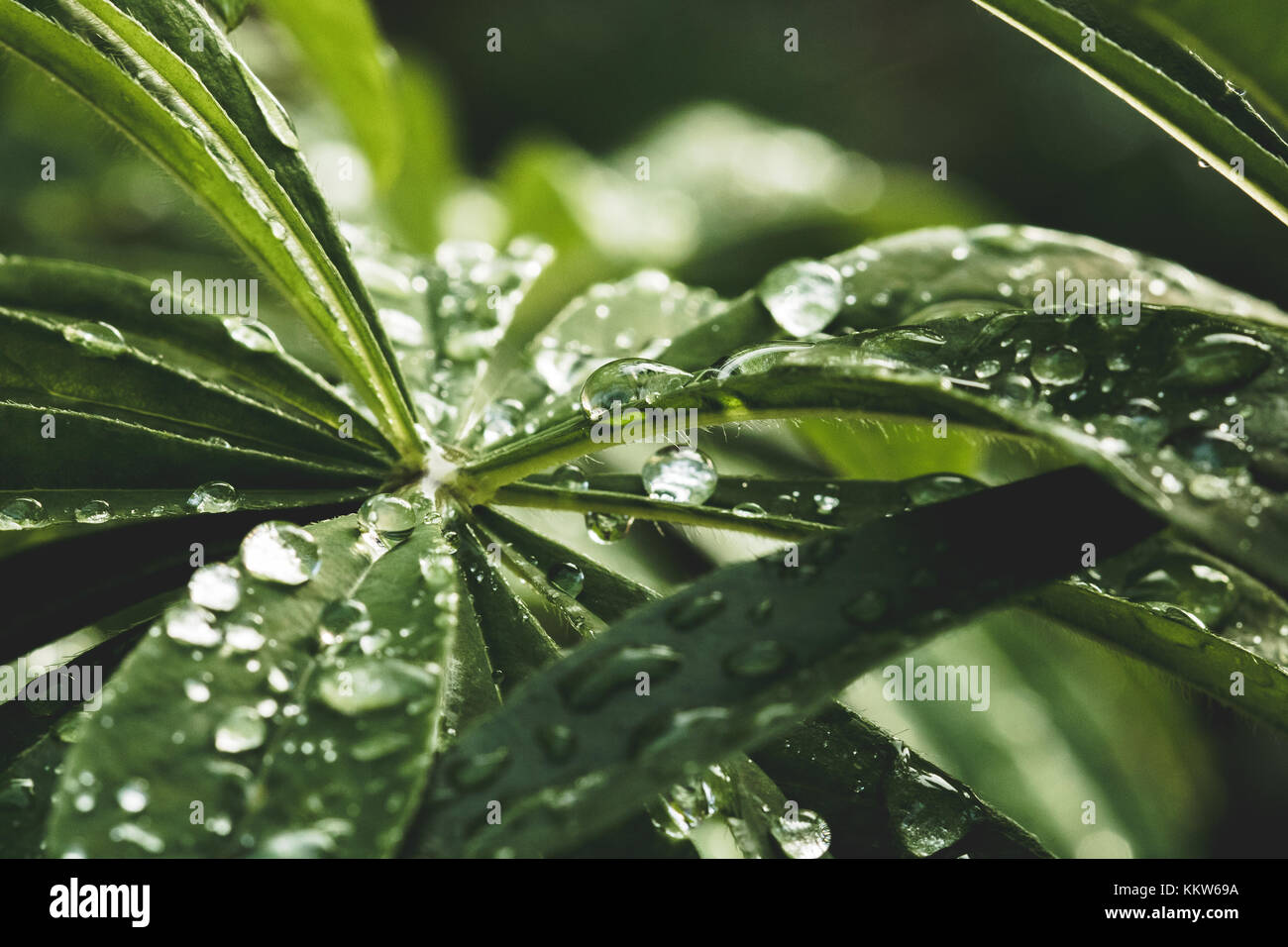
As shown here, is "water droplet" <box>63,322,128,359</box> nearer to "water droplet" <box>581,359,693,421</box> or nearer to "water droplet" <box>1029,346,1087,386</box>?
"water droplet" <box>581,359,693,421</box>

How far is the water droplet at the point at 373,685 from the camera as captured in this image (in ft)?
2.10

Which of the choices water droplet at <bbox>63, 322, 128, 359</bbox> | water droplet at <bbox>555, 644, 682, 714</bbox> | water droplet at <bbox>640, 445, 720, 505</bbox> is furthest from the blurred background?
water droplet at <bbox>555, 644, 682, 714</bbox>

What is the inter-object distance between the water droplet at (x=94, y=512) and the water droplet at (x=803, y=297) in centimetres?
74

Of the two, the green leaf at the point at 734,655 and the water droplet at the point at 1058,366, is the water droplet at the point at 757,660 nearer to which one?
the green leaf at the point at 734,655

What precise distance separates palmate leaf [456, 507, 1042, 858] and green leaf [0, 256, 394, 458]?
1.21ft

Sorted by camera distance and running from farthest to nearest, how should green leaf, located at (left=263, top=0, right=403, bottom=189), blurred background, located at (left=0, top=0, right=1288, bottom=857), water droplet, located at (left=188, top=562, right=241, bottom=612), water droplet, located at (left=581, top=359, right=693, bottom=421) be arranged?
blurred background, located at (left=0, top=0, right=1288, bottom=857)
green leaf, located at (left=263, top=0, right=403, bottom=189)
water droplet, located at (left=581, top=359, right=693, bottom=421)
water droplet, located at (left=188, top=562, right=241, bottom=612)

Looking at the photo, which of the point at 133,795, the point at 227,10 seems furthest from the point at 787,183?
the point at 133,795

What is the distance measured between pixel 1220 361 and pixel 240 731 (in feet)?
2.56

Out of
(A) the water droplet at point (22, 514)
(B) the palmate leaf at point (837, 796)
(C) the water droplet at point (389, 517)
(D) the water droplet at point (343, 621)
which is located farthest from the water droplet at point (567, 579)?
(A) the water droplet at point (22, 514)

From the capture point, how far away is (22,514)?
0.86m

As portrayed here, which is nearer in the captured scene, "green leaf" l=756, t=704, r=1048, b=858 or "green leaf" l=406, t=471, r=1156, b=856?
"green leaf" l=406, t=471, r=1156, b=856

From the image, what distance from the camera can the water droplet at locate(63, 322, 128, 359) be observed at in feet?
3.21
